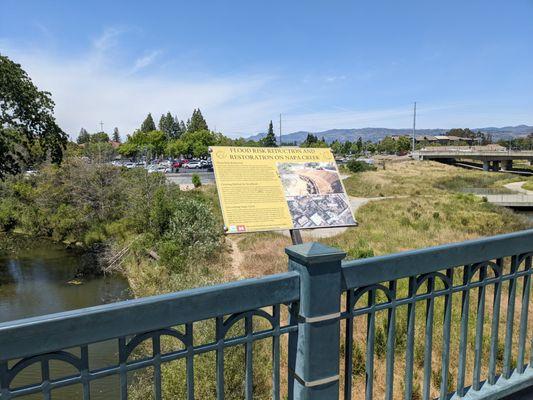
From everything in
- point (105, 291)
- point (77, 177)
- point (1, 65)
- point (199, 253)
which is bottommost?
point (105, 291)

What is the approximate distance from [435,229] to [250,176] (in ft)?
70.9

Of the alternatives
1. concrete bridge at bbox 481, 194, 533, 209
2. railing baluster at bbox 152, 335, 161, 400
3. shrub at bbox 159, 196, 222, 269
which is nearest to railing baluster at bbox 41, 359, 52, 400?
railing baluster at bbox 152, 335, 161, 400

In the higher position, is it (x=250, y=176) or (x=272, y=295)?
(x=250, y=176)

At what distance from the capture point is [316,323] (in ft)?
6.74

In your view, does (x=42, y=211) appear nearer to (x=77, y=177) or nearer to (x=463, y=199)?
(x=77, y=177)

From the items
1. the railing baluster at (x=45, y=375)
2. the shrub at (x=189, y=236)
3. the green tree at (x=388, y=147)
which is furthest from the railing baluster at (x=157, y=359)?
the green tree at (x=388, y=147)

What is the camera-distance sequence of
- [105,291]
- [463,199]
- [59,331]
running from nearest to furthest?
[59,331], [105,291], [463,199]

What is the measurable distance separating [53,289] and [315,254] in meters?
19.0

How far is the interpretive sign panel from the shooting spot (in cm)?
420

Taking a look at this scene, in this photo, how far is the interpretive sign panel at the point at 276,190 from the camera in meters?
4.20

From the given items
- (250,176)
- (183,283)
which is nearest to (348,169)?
(183,283)

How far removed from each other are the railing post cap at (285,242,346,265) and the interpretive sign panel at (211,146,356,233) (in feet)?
6.57

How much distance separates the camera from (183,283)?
1136 cm

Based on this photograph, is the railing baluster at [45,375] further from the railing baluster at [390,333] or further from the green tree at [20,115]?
the green tree at [20,115]
